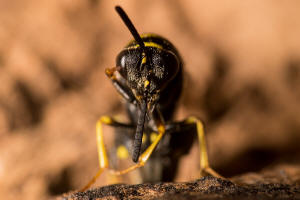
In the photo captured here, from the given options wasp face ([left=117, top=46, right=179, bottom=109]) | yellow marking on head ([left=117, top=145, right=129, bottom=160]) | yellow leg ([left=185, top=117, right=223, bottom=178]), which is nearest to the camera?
wasp face ([left=117, top=46, right=179, bottom=109])

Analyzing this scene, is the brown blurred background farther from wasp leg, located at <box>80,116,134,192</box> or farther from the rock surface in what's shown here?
the rock surface

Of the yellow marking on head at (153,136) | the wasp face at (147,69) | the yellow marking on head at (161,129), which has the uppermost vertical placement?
the wasp face at (147,69)

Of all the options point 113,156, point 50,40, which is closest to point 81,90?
point 50,40

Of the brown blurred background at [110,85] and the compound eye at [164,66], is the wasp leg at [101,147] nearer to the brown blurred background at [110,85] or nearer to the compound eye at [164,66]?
the compound eye at [164,66]

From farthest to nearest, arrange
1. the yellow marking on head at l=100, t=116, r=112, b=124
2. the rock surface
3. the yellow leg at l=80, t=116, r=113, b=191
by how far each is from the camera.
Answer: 1. the yellow marking on head at l=100, t=116, r=112, b=124
2. the yellow leg at l=80, t=116, r=113, b=191
3. the rock surface

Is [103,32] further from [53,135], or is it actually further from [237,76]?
[237,76]

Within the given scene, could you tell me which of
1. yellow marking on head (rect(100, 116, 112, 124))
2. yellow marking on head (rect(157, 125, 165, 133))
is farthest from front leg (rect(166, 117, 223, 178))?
yellow marking on head (rect(100, 116, 112, 124))

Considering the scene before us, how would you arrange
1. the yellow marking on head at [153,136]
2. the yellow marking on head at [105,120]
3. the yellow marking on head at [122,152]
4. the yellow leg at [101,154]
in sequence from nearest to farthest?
the yellow leg at [101,154]
the yellow marking on head at [105,120]
the yellow marking on head at [153,136]
the yellow marking on head at [122,152]

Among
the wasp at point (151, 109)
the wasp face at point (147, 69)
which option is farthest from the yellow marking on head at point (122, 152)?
the wasp face at point (147, 69)
